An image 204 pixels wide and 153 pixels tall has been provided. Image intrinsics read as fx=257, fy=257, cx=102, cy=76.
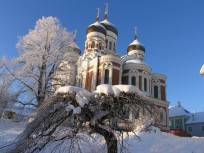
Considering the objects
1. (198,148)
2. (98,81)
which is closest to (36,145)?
(198,148)

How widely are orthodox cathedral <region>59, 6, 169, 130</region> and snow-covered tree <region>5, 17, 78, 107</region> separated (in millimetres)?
4993

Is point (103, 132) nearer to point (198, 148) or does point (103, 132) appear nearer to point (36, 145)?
point (36, 145)

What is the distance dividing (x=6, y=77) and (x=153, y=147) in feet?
41.0

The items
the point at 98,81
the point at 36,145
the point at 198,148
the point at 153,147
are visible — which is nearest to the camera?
the point at 36,145

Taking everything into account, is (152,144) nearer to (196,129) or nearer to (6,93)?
(6,93)

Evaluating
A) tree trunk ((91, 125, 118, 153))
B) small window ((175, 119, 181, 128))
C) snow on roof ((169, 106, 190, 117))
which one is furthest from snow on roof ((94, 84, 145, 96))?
snow on roof ((169, 106, 190, 117))

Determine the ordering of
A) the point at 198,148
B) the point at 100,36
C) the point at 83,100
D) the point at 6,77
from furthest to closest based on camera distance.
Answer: the point at 100,36 → the point at 6,77 → the point at 198,148 → the point at 83,100

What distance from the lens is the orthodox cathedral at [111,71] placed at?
30.1 m

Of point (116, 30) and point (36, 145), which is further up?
point (116, 30)

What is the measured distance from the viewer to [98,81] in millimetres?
30125

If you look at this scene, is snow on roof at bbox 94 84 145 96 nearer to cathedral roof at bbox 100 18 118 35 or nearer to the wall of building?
cathedral roof at bbox 100 18 118 35

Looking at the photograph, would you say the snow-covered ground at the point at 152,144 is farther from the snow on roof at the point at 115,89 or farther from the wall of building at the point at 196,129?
the wall of building at the point at 196,129

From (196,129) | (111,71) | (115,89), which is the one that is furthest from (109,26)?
(115,89)

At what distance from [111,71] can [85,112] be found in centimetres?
2220
